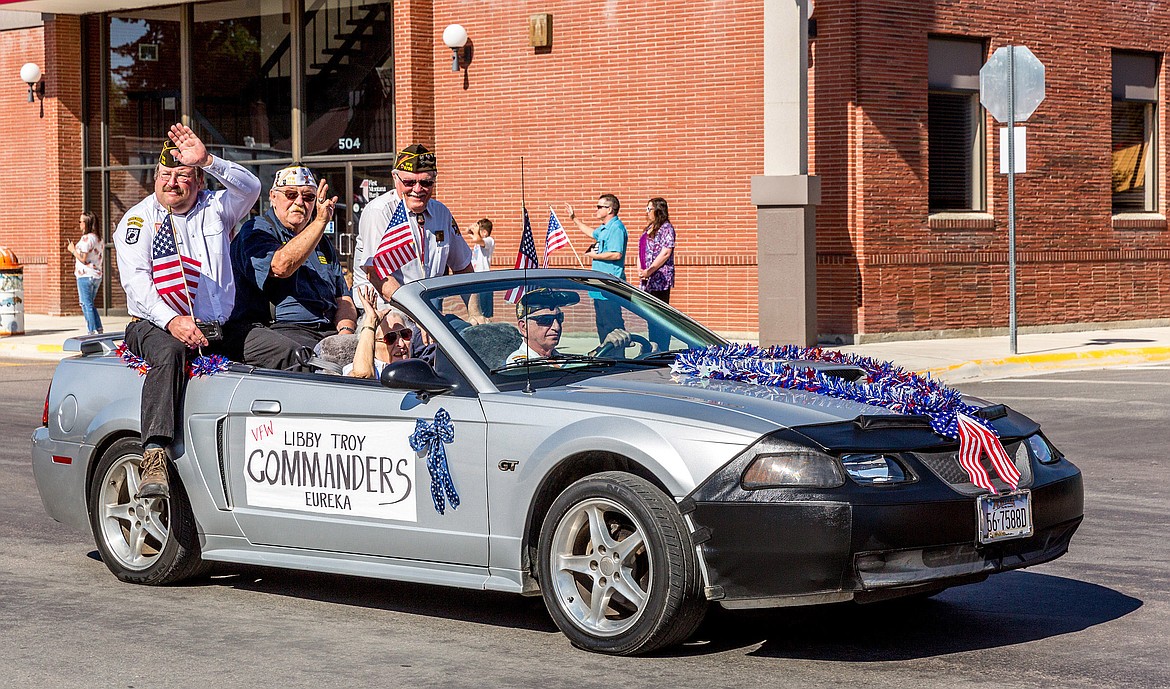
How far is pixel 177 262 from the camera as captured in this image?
7566mm

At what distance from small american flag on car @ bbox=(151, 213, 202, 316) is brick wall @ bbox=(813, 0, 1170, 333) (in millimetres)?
14695

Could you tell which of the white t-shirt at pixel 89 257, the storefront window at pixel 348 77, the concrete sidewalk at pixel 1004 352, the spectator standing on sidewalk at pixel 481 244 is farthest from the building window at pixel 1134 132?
the white t-shirt at pixel 89 257

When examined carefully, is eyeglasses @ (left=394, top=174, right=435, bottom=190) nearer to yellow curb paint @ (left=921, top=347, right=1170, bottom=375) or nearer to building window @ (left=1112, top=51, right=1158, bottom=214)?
yellow curb paint @ (left=921, top=347, right=1170, bottom=375)

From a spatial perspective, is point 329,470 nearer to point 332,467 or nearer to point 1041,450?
point 332,467

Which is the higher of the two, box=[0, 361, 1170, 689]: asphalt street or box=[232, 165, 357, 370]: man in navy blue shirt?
box=[232, 165, 357, 370]: man in navy blue shirt

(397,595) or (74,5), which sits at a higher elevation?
(74,5)

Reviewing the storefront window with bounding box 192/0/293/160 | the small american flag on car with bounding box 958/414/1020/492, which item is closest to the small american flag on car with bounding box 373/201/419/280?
the small american flag on car with bounding box 958/414/1020/492

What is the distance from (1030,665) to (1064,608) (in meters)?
1.06

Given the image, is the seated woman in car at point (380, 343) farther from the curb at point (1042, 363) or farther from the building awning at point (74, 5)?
the building awning at point (74, 5)

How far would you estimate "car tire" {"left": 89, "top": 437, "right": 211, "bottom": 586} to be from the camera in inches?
289

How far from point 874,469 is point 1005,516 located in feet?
1.95

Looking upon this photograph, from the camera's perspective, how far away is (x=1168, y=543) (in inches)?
319

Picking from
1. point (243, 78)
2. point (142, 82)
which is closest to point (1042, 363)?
point (243, 78)

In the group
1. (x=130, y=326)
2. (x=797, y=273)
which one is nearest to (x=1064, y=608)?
(x=130, y=326)
